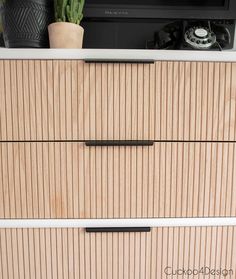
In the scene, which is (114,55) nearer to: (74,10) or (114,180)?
(74,10)

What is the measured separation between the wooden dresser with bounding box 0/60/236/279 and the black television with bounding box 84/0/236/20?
26cm

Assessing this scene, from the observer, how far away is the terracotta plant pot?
2.17 ft

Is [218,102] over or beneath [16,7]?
beneath

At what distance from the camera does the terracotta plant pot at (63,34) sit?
2.17 feet

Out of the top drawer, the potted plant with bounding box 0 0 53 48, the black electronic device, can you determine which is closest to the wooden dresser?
the top drawer

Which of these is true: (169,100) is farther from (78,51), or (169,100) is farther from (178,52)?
(78,51)

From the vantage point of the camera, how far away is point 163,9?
0.80 metres

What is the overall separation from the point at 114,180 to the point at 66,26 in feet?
1.31

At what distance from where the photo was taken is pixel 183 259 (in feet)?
2.27

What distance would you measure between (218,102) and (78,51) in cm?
35

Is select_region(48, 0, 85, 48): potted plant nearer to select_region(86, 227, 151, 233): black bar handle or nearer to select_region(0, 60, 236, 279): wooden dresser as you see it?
select_region(0, 60, 236, 279): wooden dresser

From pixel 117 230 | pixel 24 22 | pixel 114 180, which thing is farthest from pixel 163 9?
pixel 117 230

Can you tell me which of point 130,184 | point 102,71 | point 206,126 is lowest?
point 130,184

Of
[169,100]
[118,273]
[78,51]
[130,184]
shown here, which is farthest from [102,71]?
[118,273]
